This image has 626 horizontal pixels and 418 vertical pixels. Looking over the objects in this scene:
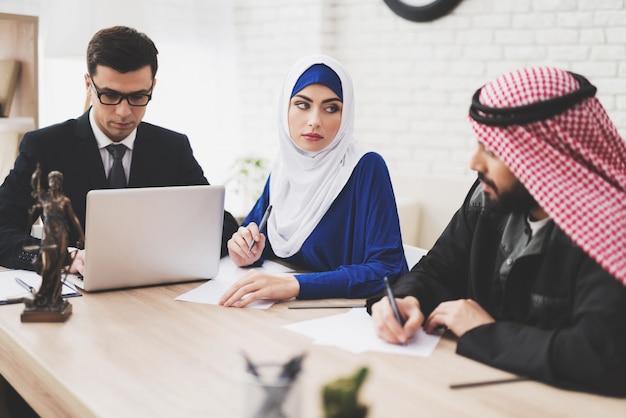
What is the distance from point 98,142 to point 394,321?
1.27 metres

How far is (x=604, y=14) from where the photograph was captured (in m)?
3.31

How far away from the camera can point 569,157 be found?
52.0 inches

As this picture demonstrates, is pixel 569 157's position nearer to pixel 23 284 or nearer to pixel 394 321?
pixel 394 321

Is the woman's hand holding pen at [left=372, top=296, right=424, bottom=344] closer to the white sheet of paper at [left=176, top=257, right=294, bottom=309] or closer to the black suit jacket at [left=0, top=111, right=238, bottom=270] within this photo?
the white sheet of paper at [left=176, top=257, right=294, bottom=309]

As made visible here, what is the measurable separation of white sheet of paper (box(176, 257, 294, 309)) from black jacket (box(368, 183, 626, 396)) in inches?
16.2

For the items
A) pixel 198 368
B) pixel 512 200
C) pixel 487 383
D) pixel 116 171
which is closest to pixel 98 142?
pixel 116 171

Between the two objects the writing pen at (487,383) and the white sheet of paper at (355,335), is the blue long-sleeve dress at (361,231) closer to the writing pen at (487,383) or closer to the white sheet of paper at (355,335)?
the white sheet of paper at (355,335)

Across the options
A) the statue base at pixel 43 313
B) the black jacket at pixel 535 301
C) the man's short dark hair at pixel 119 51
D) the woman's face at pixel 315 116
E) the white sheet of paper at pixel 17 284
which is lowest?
the white sheet of paper at pixel 17 284

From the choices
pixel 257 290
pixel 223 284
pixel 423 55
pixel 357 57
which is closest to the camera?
pixel 257 290

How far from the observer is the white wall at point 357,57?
3.34 m

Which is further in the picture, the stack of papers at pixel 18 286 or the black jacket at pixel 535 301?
the stack of papers at pixel 18 286

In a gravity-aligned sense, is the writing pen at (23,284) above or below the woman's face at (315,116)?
below

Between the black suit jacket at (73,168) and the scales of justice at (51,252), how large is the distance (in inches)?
15.4

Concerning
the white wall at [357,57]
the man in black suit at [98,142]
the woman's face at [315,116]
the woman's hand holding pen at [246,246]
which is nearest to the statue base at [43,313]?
the man in black suit at [98,142]
